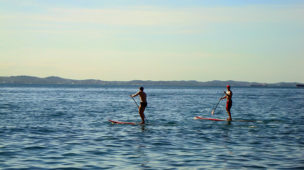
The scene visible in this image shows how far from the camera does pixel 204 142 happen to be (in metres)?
16.1

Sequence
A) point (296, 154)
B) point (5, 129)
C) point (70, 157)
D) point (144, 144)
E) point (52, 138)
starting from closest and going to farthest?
1. point (70, 157)
2. point (296, 154)
3. point (144, 144)
4. point (52, 138)
5. point (5, 129)

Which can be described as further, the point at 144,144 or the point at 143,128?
the point at 143,128

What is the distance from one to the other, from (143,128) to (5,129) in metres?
7.24

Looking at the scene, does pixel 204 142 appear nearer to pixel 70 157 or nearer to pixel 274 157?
pixel 274 157

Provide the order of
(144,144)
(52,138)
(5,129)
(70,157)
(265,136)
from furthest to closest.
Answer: (5,129), (265,136), (52,138), (144,144), (70,157)

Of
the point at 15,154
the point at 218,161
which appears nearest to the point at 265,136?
the point at 218,161

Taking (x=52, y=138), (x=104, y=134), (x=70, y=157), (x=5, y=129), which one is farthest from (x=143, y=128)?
(x=70, y=157)

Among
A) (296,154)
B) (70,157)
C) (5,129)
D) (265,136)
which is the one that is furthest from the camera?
(5,129)

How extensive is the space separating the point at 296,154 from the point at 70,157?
7726 millimetres

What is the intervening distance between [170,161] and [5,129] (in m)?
11.5

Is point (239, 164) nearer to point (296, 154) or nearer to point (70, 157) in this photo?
point (296, 154)

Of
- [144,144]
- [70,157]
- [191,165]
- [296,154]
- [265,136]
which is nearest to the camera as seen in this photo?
[191,165]

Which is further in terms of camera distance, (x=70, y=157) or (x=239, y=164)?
(x=70, y=157)

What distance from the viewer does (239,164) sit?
1184 centimetres
